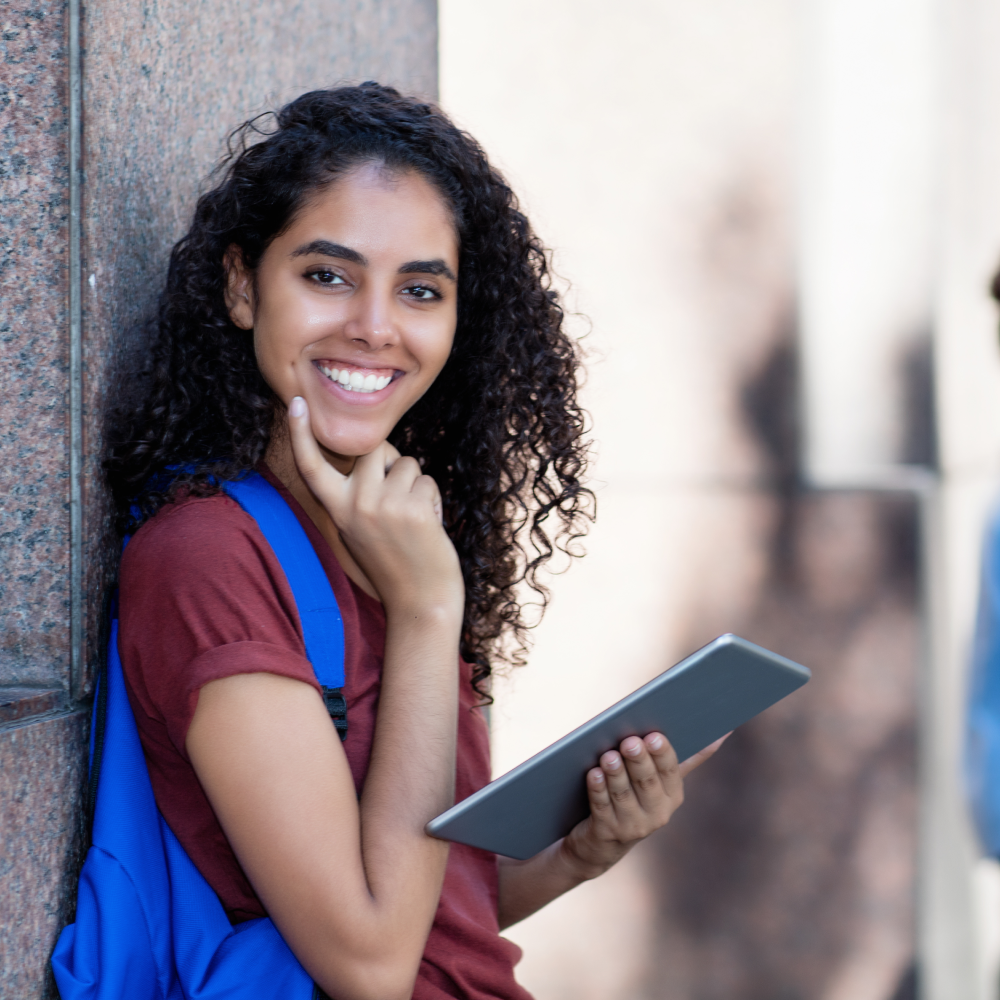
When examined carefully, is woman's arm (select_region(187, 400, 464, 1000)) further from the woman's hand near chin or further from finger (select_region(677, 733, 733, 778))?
finger (select_region(677, 733, 733, 778))

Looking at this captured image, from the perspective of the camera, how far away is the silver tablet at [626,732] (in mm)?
1518

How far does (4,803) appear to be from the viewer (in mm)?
1484

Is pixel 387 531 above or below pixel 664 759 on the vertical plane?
above

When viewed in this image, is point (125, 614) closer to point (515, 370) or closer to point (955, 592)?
point (515, 370)

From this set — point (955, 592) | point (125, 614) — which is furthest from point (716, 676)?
point (955, 592)

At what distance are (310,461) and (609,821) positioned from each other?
0.74m

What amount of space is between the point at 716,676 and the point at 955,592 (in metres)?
2.82

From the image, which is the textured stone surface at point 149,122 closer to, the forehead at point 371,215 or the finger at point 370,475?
the forehead at point 371,215

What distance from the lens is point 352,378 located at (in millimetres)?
1804

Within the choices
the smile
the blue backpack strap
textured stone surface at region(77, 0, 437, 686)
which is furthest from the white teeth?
textured stone surface at region(77, 0, 437, 686)

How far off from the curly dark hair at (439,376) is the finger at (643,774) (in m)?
0.47

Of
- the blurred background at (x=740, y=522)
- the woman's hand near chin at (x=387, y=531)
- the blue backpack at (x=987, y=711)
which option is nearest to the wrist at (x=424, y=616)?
the woman's hand near chin at (x=387, y=531)

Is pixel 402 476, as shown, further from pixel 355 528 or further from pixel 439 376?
pixel 439 376

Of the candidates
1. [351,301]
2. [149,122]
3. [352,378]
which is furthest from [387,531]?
[149,122]
